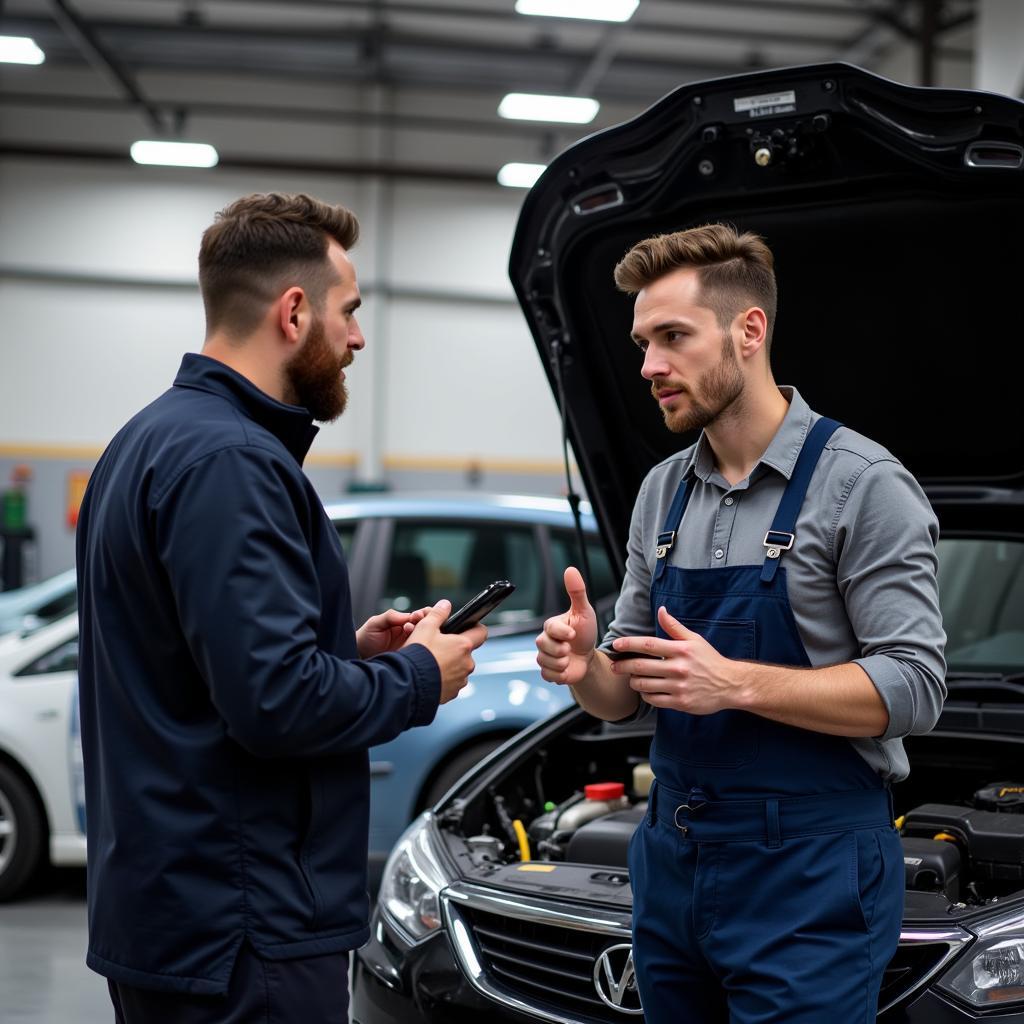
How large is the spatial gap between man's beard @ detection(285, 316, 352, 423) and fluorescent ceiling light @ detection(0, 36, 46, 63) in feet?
32.3

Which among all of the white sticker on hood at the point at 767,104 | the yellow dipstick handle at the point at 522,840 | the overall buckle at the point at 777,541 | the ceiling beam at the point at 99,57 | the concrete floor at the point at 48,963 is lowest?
the concrete floor at the point at 48,963

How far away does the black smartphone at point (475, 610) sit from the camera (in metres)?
2.05

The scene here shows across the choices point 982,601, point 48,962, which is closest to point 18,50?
point 48,962

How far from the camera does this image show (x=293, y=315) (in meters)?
1.89

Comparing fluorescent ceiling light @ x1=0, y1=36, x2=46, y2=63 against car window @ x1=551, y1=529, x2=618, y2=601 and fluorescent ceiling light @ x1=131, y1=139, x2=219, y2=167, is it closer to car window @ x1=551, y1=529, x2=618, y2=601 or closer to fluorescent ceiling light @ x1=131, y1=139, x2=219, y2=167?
fluorescent ceiling light @ x1=131, y1=139, x2=219, y2=167

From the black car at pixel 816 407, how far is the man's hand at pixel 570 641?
0.63 meters

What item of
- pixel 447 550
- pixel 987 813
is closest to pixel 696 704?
pixel 987 813

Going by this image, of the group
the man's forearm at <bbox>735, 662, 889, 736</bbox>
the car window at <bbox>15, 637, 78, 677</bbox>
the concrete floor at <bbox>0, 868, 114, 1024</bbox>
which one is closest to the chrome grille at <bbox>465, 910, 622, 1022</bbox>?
the man's forearm at <bbox>735, 662, 889, 736</bbox>

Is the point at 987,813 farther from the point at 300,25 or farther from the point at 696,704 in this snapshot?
the point at 300,25

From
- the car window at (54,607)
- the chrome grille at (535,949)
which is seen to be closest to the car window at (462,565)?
the car window at (54,607)

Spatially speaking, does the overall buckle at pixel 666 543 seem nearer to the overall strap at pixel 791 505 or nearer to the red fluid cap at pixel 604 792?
the overall strap at pixel 791 505

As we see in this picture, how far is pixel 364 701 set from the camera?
175 centimetres

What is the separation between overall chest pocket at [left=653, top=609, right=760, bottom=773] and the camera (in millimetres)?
1934

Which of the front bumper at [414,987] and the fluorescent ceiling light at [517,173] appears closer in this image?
the front bumper at [414,987]
